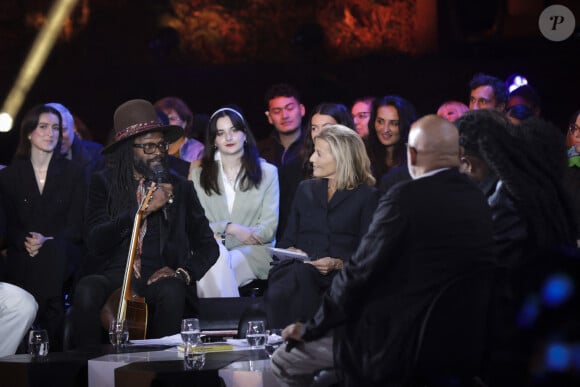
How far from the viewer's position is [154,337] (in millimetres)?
5430

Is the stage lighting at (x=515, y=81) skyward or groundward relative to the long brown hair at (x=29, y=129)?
skyward

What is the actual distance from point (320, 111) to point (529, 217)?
3.30m

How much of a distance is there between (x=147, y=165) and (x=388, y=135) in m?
1.80

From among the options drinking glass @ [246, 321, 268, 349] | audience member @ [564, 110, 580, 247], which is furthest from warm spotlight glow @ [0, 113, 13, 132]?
drinking glass @ [246, 321, 268, 349]

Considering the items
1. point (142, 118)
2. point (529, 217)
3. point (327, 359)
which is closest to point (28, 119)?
point (142, 118)

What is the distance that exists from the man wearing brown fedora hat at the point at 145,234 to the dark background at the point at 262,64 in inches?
134

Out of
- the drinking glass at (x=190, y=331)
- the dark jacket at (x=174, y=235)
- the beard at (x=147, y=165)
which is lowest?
the drinking glass at (x=190, y=331)

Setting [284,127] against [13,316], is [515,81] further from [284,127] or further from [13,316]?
[13,316]

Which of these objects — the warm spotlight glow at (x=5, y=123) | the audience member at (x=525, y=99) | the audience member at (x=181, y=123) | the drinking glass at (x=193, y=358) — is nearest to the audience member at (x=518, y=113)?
the audience member at (x=525, y=99)

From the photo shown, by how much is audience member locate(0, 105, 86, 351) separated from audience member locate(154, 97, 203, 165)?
1.07m

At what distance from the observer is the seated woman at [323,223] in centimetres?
554

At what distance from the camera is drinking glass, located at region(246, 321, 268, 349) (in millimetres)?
4488

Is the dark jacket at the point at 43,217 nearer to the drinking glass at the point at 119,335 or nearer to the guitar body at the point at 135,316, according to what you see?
the guitar body at the point at 135,316

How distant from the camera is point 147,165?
5594mm
